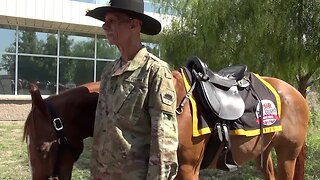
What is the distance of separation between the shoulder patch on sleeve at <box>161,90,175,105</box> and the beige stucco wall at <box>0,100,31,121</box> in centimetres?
1263

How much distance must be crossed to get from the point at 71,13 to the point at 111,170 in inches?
469

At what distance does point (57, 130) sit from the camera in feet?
Result: 7.27

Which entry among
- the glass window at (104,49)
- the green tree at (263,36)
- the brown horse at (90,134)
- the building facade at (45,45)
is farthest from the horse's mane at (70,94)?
the glass window at (104,49)

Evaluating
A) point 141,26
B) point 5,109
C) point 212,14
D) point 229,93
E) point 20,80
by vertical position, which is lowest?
point 5,109

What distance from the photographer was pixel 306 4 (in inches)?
254

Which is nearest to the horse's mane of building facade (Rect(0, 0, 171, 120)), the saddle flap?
the saddle flap

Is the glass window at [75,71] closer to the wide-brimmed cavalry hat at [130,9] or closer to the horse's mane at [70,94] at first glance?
the horse's mane at [70,94]

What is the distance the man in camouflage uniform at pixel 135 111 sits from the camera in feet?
6.41

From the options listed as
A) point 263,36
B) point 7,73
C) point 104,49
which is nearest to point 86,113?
point 263,36

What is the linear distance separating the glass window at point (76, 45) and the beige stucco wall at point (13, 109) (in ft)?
7.68

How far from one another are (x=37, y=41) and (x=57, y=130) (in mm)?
12460

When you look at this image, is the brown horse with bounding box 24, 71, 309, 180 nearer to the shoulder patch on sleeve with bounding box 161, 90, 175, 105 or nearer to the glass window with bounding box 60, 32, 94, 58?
the shoulder patch on sleeve with bounding box 161, 90, 175, 105

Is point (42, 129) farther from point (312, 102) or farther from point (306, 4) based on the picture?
point (312, 102)

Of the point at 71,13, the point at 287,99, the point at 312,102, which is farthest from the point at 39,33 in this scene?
the point at 287,99
